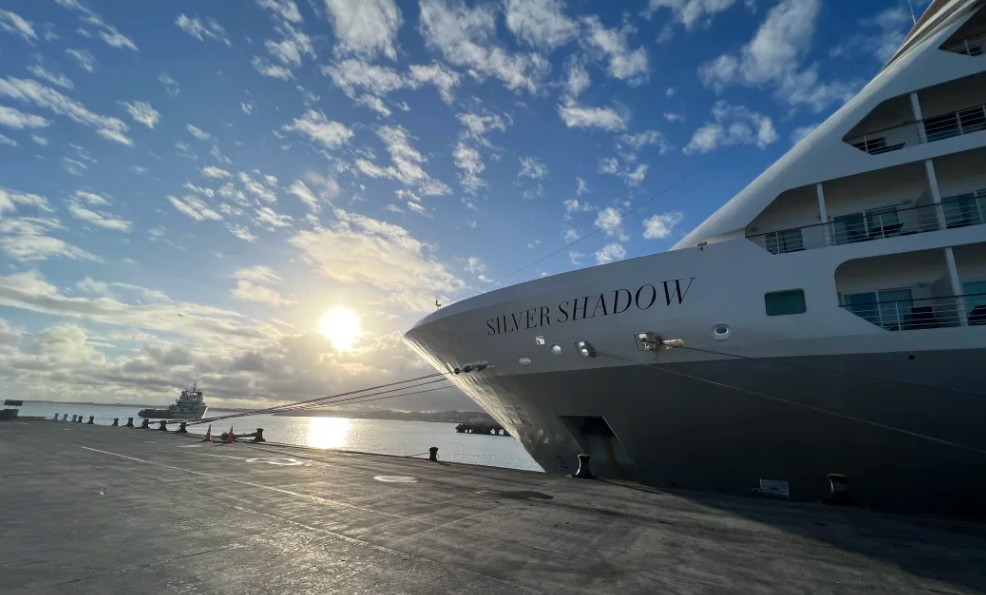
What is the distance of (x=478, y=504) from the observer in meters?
8.71

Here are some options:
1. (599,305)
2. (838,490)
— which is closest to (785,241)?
(599,305)

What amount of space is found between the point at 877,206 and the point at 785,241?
2542 mm

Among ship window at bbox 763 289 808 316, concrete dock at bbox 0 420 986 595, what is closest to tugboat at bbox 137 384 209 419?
concrete dock at bbox 0 420 986 595

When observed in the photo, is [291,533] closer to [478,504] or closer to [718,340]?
[478,504]

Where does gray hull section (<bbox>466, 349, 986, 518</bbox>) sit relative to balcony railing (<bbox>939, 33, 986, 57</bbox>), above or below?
below

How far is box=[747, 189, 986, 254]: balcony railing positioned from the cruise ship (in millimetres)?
47

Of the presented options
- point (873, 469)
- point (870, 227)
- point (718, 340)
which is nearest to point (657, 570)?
point (718, 340)

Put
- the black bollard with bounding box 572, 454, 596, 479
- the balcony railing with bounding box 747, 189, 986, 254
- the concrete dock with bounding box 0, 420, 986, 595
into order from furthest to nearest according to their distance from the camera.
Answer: the black bollard with bounding box 572, 454, 596, 479
the balcony railing with bounding box 747, 189, 986, 254
the concrete dock with bounding box 0, 420, 986, 595

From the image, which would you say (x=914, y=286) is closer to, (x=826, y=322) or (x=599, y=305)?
(x=826, y=322)

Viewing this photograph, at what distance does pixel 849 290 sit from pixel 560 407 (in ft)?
26.9

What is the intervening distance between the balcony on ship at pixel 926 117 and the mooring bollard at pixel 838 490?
810 centimetres

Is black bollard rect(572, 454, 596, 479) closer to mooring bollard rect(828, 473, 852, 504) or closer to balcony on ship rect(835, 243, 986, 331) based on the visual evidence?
mooring bollard rect(828, 473, 852, 504)

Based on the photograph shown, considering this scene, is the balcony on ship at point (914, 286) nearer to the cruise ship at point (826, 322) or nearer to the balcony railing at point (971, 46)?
the cruise ship at point (826, 322)

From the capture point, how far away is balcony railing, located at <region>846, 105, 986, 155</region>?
11.1 m
